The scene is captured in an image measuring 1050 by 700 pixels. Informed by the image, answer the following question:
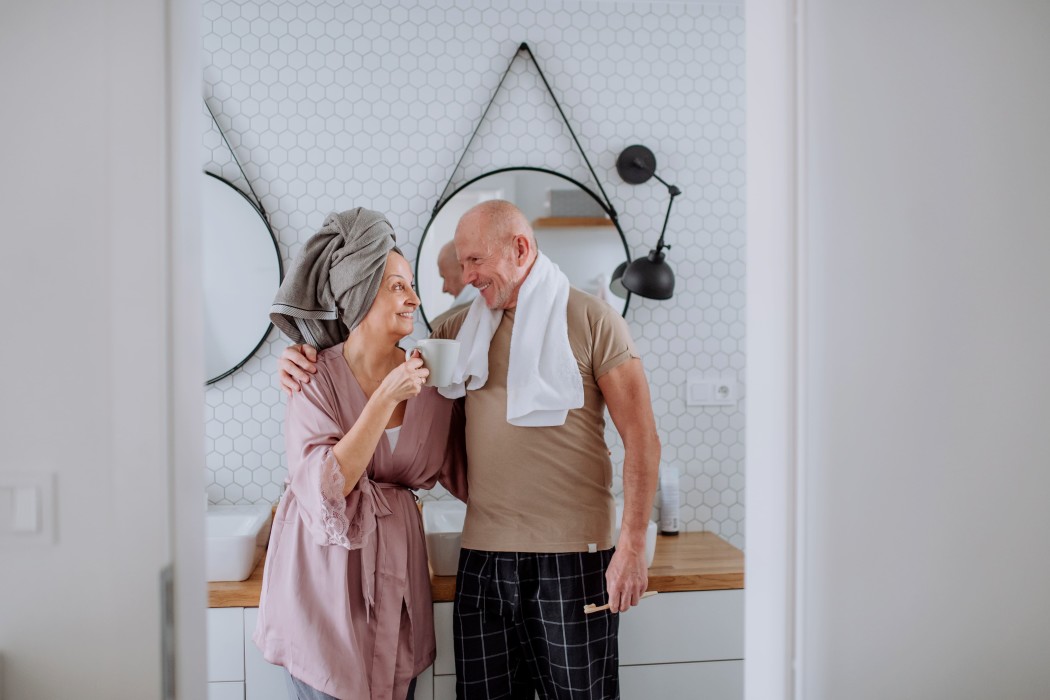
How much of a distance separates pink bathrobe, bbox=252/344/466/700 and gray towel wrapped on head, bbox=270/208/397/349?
0.10 metres

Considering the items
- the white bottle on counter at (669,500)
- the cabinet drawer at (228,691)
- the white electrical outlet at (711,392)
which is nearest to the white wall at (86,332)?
the cabinet drawer at (228,691)

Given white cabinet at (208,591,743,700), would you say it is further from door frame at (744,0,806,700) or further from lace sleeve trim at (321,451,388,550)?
door frame at (744,0,806,700)

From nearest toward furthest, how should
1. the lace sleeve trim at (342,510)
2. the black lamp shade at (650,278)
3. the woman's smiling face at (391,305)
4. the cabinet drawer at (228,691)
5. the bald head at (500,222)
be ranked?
the lace sleeve trim at (342,510), the woman's smiling face at (391,305), the bald head at (500,222), the cabinet drawer at (228,691), the black lamp shade at (650,278)

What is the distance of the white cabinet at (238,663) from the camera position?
1.71m

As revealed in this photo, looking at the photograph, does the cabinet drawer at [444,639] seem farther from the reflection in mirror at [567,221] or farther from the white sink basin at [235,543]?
the reflection in mirror at [567,221]

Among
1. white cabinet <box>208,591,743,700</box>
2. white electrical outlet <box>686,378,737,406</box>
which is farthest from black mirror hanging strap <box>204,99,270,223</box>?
white cabinet <box>208,591,743,700</box>

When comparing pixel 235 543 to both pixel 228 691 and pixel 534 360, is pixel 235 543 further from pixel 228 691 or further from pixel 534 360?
pixel 534 360

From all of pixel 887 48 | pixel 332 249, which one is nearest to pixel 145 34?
pixel 887 48

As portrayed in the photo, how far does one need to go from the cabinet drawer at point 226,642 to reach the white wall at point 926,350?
55.8 inches

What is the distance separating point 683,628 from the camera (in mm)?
1838

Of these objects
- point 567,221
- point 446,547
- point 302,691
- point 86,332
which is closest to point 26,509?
point 86,332

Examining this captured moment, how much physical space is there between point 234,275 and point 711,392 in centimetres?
149

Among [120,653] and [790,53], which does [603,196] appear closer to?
[790,53]

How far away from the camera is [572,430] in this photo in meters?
1.60
